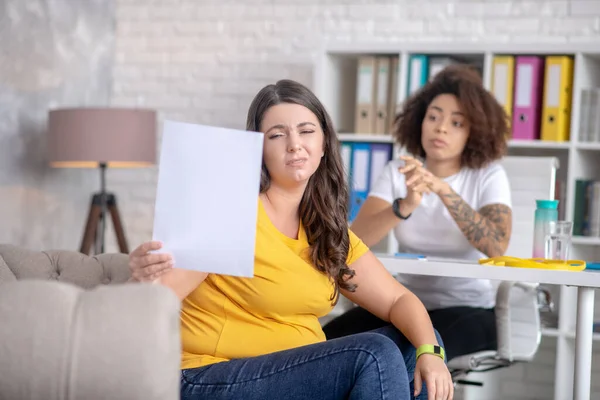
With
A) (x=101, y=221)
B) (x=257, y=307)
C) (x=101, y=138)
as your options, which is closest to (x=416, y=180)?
(x=257, y=307)

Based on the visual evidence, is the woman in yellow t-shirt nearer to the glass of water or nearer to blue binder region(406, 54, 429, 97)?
the glass of water

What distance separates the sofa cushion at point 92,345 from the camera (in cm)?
114

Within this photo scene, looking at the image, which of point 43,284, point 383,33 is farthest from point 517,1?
point 43,284

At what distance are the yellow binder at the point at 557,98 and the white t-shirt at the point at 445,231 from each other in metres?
0.86

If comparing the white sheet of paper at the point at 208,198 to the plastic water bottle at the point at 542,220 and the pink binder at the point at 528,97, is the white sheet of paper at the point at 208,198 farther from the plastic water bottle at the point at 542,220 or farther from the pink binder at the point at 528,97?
the pink binder at the point at 528,97

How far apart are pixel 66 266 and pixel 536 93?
7.60 ft

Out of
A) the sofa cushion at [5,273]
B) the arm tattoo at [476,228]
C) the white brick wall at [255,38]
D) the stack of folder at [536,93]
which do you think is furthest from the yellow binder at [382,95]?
the sofa cushion at [5,273]

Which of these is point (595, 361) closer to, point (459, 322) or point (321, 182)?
point (459, 322)

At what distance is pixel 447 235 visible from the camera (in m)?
2.68

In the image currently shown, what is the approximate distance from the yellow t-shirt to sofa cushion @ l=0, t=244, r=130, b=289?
31cm

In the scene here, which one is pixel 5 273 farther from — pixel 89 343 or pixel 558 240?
pixel 558 240

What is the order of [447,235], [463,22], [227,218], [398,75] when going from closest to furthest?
[227,218]
[447,235]
[398,75]
[463,22]

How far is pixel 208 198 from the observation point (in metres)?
1.44

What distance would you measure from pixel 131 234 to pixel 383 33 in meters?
1.68
